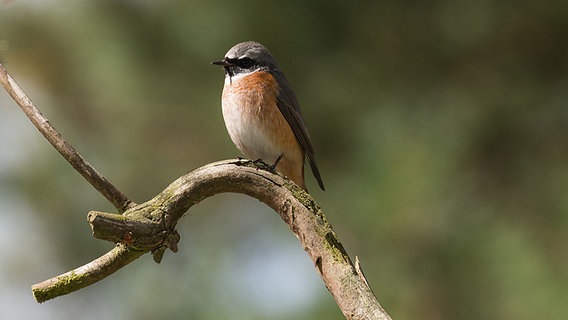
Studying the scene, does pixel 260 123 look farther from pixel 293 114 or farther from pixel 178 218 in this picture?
pixel 178 218

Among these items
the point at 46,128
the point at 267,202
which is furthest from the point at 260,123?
the point at 46,128

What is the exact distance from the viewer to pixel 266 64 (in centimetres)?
418

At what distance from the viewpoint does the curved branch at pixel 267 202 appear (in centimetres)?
192

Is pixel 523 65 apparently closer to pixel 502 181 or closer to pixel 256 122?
pixel 502 181

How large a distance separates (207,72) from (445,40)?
53.4 inches

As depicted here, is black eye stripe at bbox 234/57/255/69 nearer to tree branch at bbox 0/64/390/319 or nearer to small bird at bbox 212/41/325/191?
small bird at bbox 212/41/325/191

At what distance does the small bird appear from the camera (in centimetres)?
397

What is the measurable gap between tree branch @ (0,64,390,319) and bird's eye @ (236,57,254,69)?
182cm

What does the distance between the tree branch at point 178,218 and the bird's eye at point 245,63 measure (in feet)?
5.97

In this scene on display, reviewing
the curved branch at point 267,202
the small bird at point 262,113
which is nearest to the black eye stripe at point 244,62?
the small bird at point 262,113

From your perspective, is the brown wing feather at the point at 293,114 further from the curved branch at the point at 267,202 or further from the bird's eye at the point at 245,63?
the curved branch at the point at 267,202

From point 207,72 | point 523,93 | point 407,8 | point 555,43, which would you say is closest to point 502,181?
point 523,93

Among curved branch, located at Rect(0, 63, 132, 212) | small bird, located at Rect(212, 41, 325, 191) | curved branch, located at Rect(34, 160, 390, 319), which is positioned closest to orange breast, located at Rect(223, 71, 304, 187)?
small bird, located at Rect(212, 41, 325, 191)

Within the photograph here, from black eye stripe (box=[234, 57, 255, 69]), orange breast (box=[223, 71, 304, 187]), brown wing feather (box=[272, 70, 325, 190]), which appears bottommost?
orange breast (box=[223, 71, 304, 187])
